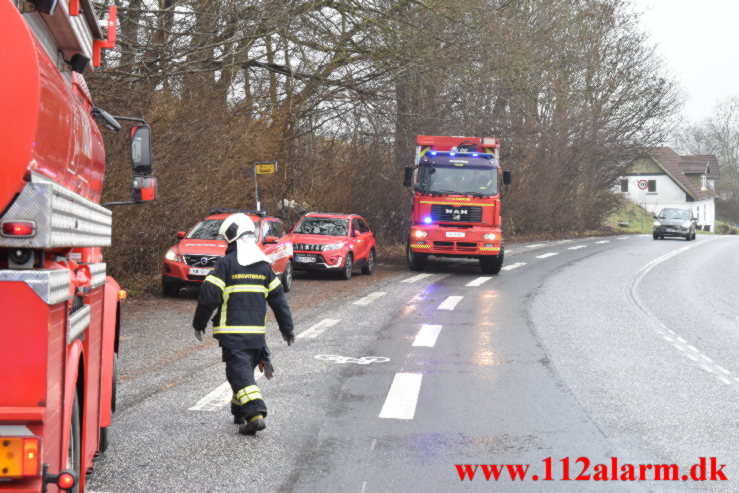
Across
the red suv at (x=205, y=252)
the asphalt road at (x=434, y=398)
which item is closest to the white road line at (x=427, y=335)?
the asphalt road at (x=434, y=398)

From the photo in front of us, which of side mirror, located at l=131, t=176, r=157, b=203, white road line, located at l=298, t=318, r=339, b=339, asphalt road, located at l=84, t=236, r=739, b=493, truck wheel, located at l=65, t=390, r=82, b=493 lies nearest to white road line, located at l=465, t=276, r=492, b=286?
asphalt road, located at l=84, t=236, r=739, b=493

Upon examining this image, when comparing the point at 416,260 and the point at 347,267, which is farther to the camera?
the point at 416,260

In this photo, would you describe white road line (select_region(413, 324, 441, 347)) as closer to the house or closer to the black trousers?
the black trousers

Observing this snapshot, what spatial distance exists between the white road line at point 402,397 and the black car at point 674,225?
41.8 meters

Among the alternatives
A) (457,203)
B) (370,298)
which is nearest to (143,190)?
(370,298)

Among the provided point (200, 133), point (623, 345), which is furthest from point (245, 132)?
point (623, 345)

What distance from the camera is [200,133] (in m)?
18.0

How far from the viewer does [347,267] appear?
20.6 m

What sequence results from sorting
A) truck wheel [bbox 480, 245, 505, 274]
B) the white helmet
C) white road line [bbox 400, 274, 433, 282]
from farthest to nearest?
1. truck wheel [bbox 480, 245, 505, 274]
2. white road line [bbox 400, 274, 433, 282]
3. the white helmet

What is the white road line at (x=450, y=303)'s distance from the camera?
15367 millimetres

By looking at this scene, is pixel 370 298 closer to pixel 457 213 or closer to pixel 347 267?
pixel 347 267

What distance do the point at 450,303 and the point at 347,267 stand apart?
4.98 meters

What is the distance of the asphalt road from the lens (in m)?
5.45

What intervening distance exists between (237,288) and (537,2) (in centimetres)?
1880
